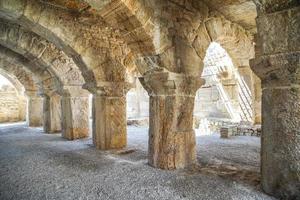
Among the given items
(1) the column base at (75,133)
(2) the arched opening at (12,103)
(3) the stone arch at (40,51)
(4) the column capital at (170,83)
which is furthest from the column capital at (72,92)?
(2) the arched opening at (12,103)

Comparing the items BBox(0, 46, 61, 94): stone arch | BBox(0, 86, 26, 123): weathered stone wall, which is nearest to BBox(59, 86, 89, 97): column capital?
BBox(0, 46, 61, 94): stone arch

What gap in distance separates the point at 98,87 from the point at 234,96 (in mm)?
5672

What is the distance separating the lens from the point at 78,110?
598 centimetres

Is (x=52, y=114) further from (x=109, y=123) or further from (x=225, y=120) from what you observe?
(x=225, y=120)

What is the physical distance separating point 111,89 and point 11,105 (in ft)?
31.0

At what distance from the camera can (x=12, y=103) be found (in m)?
11.9

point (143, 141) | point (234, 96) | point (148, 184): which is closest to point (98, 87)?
point (143, 141)

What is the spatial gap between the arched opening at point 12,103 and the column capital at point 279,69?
11.7 metres

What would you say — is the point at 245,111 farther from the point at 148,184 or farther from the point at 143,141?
the point at 148,184

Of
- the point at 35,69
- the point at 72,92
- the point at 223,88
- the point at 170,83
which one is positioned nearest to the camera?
the point at 170,83

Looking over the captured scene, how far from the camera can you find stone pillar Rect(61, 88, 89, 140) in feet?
19.4

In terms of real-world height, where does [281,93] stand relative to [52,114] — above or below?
above

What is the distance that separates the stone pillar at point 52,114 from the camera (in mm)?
7395

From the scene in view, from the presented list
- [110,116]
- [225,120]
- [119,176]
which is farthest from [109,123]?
[225,120]
